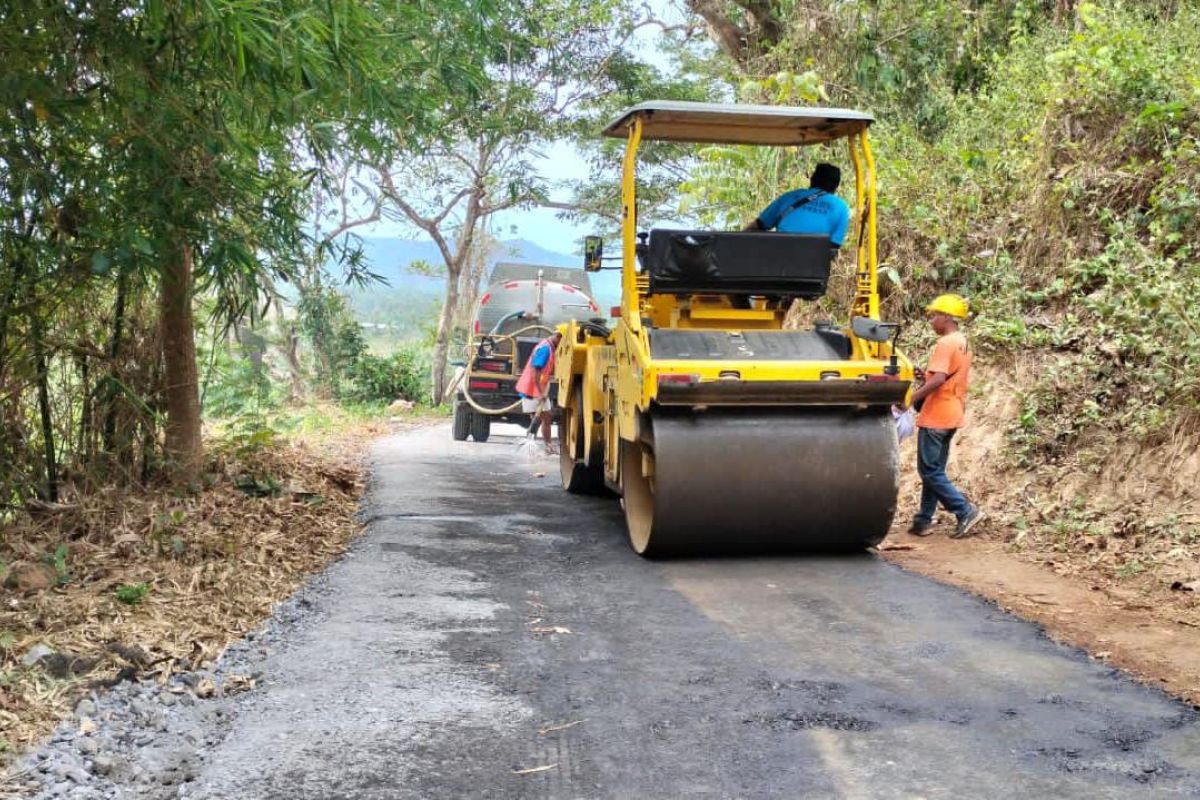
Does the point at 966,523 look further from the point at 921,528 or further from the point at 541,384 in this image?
the point at 541,384

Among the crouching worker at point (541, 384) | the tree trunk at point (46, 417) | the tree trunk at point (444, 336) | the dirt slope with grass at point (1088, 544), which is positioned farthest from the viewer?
the tree trunk at point (444, 336)

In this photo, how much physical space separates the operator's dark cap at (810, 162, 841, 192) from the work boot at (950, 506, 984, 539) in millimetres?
2406

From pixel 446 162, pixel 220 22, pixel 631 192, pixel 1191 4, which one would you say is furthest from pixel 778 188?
pixel 446 162

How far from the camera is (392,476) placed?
11711 millimetres

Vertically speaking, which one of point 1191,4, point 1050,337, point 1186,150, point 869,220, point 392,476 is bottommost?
point 392,476

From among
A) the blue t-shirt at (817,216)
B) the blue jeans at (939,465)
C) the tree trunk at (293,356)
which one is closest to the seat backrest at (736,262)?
A: the blue t-shirt at (817,216)

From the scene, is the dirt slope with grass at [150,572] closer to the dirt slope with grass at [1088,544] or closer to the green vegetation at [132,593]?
the green vegetation at [132,593]

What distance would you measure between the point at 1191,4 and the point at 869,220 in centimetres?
610

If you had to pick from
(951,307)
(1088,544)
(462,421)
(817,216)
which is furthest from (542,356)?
(1088,544)

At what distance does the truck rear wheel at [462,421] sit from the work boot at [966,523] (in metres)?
8.88

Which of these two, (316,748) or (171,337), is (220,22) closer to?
(316,748)

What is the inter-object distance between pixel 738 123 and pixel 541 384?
560 cm

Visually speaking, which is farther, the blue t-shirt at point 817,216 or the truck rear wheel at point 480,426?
the truck rear wheel at point 480,426

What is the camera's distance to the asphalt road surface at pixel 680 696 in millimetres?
3822
